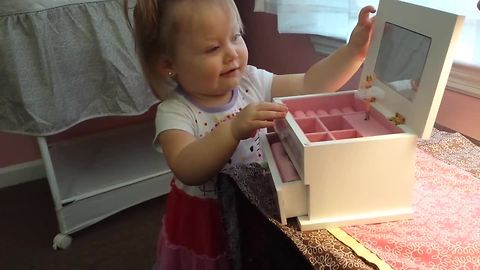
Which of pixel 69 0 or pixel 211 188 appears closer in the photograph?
pixel 211 188

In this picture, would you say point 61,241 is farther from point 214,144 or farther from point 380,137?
point 380,137

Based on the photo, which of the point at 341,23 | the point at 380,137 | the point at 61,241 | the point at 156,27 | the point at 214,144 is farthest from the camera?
the point at 61,241

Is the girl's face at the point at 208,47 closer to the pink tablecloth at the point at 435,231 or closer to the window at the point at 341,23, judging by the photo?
the pink tablecloth at the point at 435,231

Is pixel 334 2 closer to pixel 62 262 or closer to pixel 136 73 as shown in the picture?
pixel 136 73

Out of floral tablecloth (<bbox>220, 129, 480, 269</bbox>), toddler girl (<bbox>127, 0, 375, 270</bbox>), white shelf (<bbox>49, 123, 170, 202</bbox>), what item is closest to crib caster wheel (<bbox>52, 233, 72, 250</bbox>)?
white shelf (<bbox>49, 123, 170, 202</bbox>)

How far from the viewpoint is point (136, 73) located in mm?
1536

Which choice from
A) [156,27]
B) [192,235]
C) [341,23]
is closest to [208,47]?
[156,27]

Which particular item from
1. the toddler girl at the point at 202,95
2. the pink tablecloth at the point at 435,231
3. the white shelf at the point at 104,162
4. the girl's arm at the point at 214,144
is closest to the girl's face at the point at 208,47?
the toddler girl at the point at 202,95

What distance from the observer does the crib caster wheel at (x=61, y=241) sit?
1.65 metres

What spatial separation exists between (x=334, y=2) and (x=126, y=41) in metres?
0.65

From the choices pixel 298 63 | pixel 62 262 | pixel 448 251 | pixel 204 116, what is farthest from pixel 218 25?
pixel 62 262

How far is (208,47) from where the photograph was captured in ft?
2.48

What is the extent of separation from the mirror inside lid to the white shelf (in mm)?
1249

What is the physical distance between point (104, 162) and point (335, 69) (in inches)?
50.1
